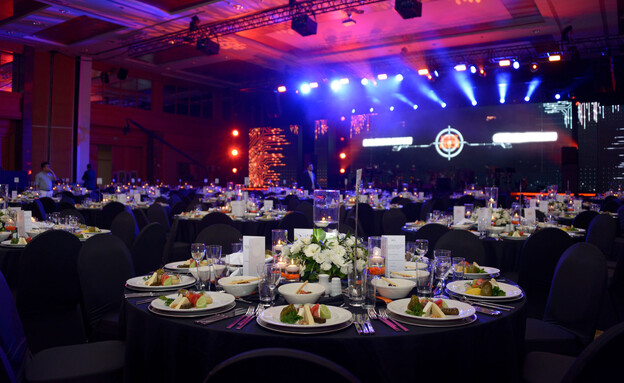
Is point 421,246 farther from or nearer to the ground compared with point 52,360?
farther from the ground

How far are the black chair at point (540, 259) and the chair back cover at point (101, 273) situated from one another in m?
2.91

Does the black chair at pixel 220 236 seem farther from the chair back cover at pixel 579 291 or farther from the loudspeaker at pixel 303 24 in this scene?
the loudspeaker at pixel 303 24

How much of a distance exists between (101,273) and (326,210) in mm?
1403

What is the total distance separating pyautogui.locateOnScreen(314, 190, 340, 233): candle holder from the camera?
2.62 meters

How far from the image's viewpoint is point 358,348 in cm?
165

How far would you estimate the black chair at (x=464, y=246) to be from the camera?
335 centimetres

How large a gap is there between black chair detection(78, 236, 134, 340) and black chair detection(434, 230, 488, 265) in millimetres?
2061

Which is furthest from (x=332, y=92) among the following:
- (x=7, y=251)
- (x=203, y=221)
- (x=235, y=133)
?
(x=7, y=251)

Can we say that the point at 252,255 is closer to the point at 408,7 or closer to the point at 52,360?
the point at 52,360

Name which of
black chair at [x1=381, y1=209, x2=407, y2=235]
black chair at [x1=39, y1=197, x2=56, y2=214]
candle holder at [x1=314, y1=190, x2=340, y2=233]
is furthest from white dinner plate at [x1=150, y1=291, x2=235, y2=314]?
black chair at [x1=39, y1=197, x2=56, y2=214]

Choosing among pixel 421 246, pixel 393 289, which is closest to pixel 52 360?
pixel 393 289

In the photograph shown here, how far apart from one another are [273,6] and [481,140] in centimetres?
955

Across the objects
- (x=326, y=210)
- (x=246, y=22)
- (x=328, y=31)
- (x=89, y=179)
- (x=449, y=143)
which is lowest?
(x=326, y=210)

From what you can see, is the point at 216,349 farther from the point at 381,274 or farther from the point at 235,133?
the point at 235,133
